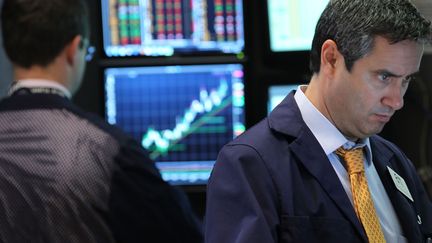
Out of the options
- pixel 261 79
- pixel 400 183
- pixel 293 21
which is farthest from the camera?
pixel 261 79

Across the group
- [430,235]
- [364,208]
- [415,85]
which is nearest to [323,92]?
[364,208]

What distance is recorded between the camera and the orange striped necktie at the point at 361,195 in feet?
6.07

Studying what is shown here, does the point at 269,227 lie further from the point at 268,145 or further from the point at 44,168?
the point at 44,168

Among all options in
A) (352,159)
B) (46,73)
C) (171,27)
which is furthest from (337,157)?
(171,27)

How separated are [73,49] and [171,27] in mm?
1281

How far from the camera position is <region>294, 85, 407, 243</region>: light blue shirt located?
1.91 m

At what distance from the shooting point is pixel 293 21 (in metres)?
3.32

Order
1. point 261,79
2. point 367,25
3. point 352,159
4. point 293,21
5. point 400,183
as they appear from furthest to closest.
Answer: point 261,79 → point 293,21 → point 400,183 → point 352,159 → point 367,25

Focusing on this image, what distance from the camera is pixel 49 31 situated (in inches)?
82.3

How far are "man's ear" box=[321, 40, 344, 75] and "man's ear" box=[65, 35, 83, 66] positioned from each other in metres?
0.63

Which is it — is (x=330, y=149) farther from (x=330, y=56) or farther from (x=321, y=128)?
(x=330, y=56)

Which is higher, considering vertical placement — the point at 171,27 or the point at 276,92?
the point at 171,27

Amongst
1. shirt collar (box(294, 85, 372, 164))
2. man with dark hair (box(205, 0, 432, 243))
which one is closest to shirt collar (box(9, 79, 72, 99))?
man with dark hair (box(205, 0, 432, 243))

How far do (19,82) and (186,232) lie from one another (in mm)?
544
